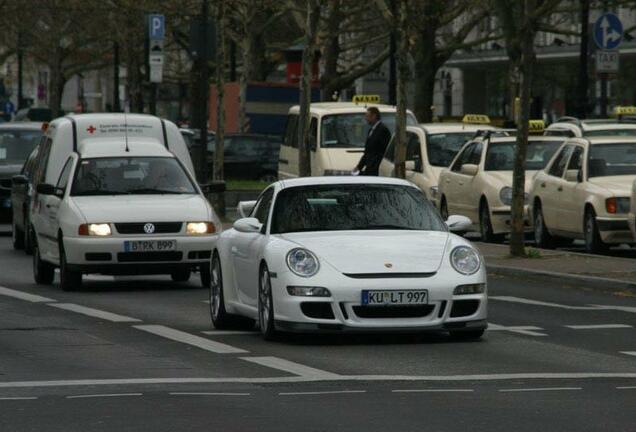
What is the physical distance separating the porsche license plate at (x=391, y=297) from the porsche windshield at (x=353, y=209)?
3.67ft

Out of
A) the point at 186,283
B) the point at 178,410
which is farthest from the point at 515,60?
the point at 178,410

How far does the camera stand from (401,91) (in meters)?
32.5

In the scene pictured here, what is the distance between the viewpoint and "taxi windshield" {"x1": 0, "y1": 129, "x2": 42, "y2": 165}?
36250mm

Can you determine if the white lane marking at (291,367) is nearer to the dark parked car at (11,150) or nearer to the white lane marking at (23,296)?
the white lane marking at (23,296)

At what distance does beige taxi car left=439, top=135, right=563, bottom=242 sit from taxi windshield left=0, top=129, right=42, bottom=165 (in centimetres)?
779

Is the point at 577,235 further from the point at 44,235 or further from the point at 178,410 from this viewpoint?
the point at 178,410

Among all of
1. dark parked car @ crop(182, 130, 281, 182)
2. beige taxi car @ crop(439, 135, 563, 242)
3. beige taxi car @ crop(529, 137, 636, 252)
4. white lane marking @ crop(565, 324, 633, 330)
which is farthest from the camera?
dark parked car @ crop(182, 130, 281, 182)

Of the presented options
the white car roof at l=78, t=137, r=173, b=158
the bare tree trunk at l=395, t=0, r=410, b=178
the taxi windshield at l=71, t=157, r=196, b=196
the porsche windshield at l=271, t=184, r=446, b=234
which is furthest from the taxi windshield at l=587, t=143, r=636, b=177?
the porsche windshield at l=271, t=184, r=446, b=234

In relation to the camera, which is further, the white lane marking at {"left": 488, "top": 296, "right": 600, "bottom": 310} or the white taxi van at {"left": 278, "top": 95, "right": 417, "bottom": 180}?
the white taxi van at {"left": 278, "top": 95, "right": 417, "bottom": 180}

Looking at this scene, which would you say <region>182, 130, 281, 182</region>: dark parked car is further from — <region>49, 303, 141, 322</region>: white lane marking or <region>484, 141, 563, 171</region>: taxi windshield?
<region>49, 303, 141, 322</region>: white lane marking

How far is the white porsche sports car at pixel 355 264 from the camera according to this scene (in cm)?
1488

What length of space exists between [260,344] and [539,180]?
596 inches

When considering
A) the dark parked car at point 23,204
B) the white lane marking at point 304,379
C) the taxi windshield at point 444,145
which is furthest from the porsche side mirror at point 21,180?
the white lane marking at point 304,379

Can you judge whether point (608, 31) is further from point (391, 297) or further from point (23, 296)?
point (391, 297)
